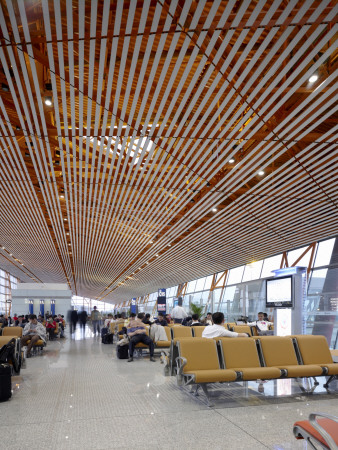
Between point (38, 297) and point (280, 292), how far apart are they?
707 inches

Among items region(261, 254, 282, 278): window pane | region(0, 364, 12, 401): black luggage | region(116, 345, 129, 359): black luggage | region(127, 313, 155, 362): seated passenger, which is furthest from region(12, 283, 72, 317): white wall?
region(0, 364, 12, 401): black luggage

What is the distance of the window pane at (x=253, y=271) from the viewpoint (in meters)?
21.0

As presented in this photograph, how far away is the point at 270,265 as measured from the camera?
20.0 metres

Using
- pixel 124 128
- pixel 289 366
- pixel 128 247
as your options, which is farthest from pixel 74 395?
pixel 128 247

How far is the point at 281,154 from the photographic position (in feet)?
26.8

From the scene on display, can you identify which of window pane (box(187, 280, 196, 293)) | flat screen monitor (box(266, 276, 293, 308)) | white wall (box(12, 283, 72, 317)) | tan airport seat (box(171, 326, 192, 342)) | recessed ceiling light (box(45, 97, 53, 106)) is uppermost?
recessed ceiling light (box(45, 97, 53, 106))

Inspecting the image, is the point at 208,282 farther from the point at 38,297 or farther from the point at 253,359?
the point at 253,359

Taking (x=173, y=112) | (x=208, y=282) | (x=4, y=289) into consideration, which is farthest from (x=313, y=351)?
(x=4, y=289)

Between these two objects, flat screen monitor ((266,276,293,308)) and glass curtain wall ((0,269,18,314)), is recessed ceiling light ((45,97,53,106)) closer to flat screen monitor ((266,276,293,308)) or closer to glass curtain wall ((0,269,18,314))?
flat screen monitor ((266,276,293,308))

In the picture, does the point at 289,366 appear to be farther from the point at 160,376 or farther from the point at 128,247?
the point at 128,247

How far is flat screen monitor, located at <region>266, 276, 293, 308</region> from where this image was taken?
10308 mm

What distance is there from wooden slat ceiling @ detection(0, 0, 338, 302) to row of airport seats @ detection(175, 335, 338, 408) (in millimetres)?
3406

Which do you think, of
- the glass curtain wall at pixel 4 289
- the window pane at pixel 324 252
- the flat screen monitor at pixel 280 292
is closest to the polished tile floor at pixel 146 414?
the flat screen monitor at pixel 280 292

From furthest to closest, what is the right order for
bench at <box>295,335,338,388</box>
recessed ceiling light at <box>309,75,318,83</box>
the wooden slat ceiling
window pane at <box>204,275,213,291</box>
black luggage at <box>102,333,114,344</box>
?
window pane at <box>204,275,213,291</box> < black luggage at <box>102,333,114,344</box> < bench at <box>295,335,338,388</box> < recessed ceiling light at <box>309,75,318,83</box> < the wooden slat ceiling
